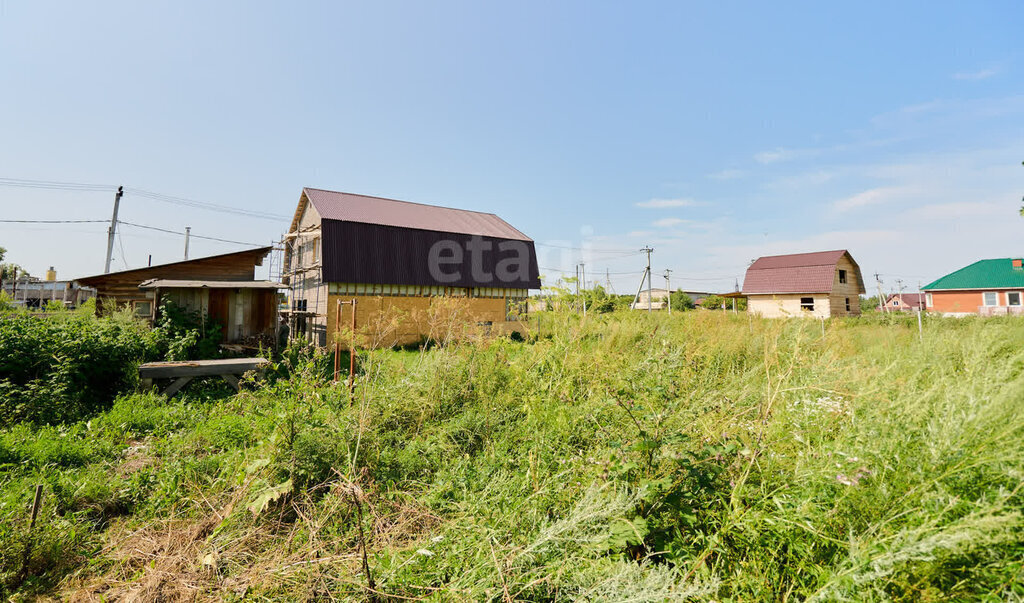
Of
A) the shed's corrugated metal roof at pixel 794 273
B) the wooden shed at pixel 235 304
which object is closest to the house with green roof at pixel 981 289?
the shed's corrugated metal roof at pixel 794 273

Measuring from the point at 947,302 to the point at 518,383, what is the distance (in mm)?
40456

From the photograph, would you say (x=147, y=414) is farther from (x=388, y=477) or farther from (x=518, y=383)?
(x=518, y=383)

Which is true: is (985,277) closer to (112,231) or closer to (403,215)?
(403,215)

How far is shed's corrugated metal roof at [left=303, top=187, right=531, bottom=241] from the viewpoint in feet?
51.3

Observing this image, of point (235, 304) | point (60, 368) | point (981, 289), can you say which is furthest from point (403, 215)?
point (981, 289)

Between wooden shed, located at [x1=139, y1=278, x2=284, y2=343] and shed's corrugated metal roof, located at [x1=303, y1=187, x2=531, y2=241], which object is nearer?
wooden shed, located at [x1=139, y1=278, x2=284, y2=343]

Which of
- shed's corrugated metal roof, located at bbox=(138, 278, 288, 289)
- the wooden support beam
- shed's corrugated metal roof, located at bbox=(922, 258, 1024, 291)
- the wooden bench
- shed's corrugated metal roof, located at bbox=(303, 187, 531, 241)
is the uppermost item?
shed's corrugated metal roof, located at bbox=(303, 187, 531, 241)

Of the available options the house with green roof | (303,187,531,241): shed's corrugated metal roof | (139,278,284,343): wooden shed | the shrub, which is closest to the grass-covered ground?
the shrub

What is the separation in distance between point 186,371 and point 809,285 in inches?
1141

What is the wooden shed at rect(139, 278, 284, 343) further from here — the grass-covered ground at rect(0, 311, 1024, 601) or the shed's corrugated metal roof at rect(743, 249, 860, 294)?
the shed's corrugated metal roof at rect(743, 249, 860, 294)

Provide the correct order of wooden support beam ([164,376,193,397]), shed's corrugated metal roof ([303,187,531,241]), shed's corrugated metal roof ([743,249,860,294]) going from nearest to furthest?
wooden support beam ([164,376,193,397]) → shed's corrugated metal roof ([303,187,531,241]) → shed's corrugated metal roof ([743,249,860,294])

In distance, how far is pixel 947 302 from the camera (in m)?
30.0

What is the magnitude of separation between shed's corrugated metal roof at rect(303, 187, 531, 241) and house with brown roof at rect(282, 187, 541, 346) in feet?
0.15

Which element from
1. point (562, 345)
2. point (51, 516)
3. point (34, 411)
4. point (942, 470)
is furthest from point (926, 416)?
point (34, 411)
